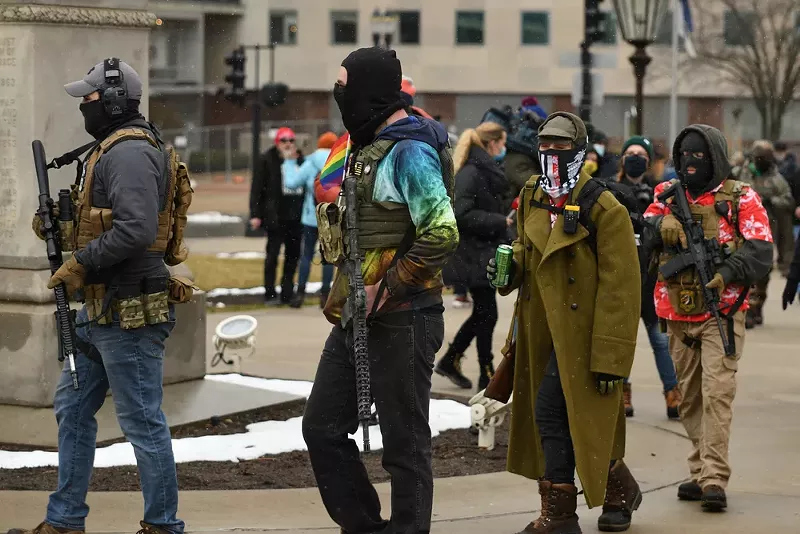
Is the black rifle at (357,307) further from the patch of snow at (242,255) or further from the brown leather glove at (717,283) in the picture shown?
the patch of snow at (242,255)

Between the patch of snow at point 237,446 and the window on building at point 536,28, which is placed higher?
the window on building at point 536,28

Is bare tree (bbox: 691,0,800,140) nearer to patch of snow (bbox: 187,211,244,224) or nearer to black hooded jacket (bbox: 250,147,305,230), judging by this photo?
patch of snow (bbox: 187,211,244,224)

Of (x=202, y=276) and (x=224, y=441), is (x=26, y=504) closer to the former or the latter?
(x=224, y=441)

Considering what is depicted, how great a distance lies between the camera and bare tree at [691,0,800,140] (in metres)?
44.4

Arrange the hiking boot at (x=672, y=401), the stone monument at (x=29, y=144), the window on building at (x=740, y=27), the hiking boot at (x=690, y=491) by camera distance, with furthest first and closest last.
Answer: the window on building at (x=740, y=27) < the hiking boot at (x=672, y=401) < the stone monument at (x=29, y=144) < the hiking boot at (x=690, y=491)

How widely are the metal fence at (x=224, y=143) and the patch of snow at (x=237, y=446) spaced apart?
136ft

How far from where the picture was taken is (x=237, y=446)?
7.87 meters

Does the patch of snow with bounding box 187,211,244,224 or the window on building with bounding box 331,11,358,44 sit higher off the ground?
the window on building with bounding box 331,11,358,44

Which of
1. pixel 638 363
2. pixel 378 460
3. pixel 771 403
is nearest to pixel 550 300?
pixel 378 460

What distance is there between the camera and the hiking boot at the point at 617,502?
645cm

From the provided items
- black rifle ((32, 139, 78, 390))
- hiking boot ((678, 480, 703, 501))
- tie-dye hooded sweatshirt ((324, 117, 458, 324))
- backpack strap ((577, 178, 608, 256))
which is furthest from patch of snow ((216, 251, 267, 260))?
tie-dye hooded sweatshirt ((324, 117, 458, 324))

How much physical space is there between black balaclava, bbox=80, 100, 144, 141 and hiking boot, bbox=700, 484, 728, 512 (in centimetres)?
319

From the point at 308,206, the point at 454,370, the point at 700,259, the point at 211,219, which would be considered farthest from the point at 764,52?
the point at 700,259

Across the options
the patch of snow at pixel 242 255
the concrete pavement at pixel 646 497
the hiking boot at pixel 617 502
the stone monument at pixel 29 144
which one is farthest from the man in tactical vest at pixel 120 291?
the patch of snow at pixel 242 255
